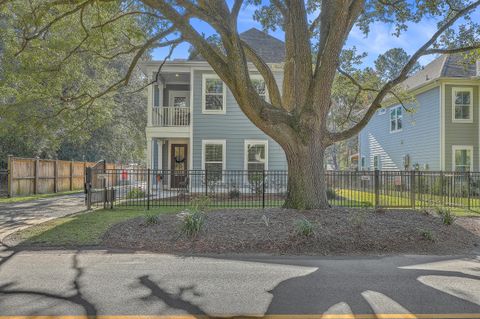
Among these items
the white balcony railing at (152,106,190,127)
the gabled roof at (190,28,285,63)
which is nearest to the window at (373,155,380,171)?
the gabled roof at (190,28,285,63)

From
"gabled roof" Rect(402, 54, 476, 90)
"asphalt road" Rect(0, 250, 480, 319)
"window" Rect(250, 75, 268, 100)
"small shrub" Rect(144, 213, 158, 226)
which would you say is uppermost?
"gabled roof" Rect(402, 54, 476, 90)

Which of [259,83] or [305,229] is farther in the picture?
[259,83]

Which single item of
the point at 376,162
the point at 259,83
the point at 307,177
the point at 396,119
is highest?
the point at 259,83

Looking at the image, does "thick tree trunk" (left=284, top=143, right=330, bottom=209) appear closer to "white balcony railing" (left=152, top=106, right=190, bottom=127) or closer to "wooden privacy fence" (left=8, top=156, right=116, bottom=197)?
"white balcony railing" (left=152, top=106, right=190, bottom=127)

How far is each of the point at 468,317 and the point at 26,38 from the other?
11.7m

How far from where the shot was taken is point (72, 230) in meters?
7.87

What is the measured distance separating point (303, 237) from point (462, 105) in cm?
1607

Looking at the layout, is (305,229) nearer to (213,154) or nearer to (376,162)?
(213,154)

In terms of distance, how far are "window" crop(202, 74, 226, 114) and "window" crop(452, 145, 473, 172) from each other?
41.1 feet

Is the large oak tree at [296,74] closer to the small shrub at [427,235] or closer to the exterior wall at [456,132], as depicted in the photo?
the small shrub at [427,235]

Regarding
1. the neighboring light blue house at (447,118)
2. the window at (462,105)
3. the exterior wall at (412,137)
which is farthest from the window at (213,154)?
the window at (462,105)

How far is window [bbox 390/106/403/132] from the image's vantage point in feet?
72.2

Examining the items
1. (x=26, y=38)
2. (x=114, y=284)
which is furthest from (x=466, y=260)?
(x=26, y=38)

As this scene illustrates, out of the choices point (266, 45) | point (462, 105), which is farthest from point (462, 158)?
point (266, 45)
